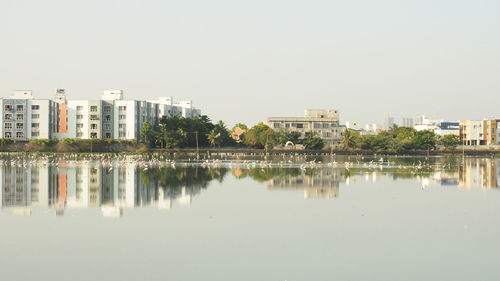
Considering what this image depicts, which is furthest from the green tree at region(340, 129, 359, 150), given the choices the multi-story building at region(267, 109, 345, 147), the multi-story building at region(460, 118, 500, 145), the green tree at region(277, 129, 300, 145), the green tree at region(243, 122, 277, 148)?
the multi-story building at region(460, 118, 500, 145)

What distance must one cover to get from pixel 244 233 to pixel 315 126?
105 metres

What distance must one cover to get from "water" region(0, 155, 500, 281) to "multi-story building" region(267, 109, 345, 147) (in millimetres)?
87383

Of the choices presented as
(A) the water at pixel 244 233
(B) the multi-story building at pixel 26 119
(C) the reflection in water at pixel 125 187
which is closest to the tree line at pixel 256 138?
(B) the multi-story building at pixel 26 119

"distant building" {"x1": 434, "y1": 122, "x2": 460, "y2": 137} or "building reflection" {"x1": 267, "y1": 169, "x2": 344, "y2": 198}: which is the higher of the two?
"distant building" {"x1": 434, "y1": 122, "x2": 460, "y2": 137}

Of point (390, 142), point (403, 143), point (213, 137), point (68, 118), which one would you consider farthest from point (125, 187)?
point (403, 143)

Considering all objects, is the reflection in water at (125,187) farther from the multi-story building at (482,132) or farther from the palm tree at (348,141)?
the multi-story building at (482,132)

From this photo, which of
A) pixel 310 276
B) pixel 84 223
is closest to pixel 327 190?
pixel 84 223

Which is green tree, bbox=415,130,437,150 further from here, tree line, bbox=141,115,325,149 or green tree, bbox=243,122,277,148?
green tree, bbox=243,122,277,148

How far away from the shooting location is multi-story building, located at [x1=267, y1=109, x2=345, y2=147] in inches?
4818

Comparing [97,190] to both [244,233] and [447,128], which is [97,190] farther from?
[447,128]

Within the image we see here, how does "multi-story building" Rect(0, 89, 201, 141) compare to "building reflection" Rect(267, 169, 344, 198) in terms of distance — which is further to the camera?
"multi-story building" Rect(0, 89, 201, 141)

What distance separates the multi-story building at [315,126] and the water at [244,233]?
87.4 metres

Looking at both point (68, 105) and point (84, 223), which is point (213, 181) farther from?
point (68, 105)

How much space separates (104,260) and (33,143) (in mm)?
81832
